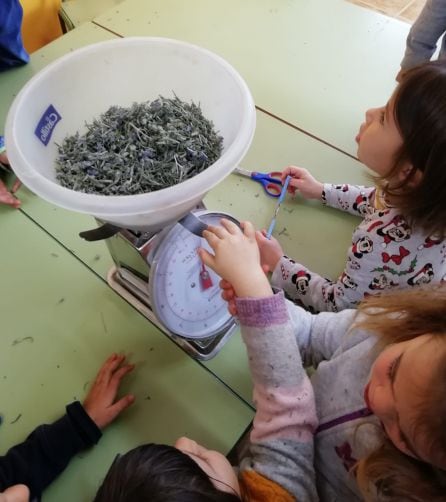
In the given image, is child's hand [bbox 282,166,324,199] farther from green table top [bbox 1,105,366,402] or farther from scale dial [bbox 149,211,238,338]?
scale dial [bbox 149,211,238,338]

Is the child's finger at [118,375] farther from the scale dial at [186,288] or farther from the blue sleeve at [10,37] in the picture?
the blue sleeve at [10,37]

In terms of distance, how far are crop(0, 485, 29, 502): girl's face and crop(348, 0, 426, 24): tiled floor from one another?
1.89 meters

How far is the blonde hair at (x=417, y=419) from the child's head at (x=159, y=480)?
0.48 feet

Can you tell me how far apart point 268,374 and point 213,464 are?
0.12 metres

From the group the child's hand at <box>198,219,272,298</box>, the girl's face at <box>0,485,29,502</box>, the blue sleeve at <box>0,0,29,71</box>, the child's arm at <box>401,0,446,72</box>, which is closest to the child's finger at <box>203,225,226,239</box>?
the child's hand at <box>198,219,272,298</box>

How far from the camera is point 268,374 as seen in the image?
0.55m

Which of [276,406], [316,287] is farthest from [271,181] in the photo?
[276,406]

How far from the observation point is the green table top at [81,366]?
0.61 metres

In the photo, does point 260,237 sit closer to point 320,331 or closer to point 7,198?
point 320,331

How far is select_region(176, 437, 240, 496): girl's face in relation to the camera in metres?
0.50

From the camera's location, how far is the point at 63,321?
0.70 metres

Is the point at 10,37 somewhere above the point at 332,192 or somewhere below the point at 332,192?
above

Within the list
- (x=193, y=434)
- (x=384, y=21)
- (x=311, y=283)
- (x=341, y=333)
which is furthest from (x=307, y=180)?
(x=384, y=21)

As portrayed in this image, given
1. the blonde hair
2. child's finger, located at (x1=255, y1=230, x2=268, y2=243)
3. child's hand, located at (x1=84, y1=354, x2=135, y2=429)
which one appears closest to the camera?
the blonde hair
